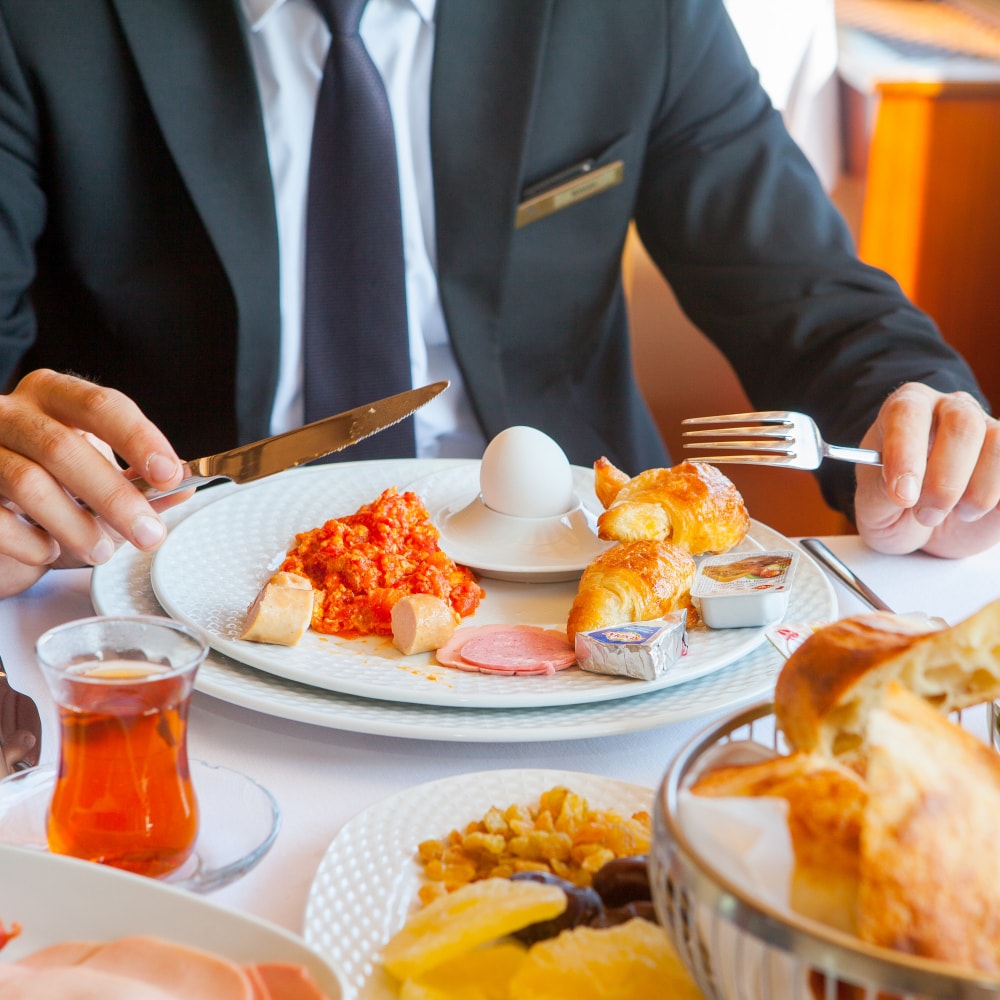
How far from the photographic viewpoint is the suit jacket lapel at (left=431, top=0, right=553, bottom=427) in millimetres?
1546

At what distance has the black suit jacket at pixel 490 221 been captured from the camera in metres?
1.47

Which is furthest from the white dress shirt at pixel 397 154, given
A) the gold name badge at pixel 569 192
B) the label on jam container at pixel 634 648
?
the label on jam container at pixel 634 648

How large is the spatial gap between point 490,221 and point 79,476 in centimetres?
86

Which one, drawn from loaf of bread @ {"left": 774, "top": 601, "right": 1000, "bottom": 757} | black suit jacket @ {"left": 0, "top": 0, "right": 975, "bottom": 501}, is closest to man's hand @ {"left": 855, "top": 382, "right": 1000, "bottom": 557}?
black suit jacket @ {"left": 0, "top": 0, "right": 975, "bottom": 501}

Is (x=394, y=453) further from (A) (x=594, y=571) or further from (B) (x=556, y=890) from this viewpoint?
(B) (x=556, y=890)

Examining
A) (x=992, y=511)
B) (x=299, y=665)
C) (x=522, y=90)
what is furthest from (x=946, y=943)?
(x=522, y=90)

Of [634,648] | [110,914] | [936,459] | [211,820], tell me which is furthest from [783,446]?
[110,914]

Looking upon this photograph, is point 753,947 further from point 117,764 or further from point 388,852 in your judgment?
point 117,764

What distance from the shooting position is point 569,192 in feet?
5.47

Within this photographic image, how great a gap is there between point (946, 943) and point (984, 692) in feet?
0.42

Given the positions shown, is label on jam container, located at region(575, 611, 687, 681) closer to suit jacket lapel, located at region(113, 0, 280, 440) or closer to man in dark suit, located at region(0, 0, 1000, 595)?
man in dark suit, located at region(0, 0, 1000, 595)

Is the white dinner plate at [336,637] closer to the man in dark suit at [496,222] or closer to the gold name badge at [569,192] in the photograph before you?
the man in dark suit at [496,222]

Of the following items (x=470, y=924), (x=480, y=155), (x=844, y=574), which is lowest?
(x=844, y=574)

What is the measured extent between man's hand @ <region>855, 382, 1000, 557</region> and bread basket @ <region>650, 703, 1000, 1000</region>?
691 millimetres
